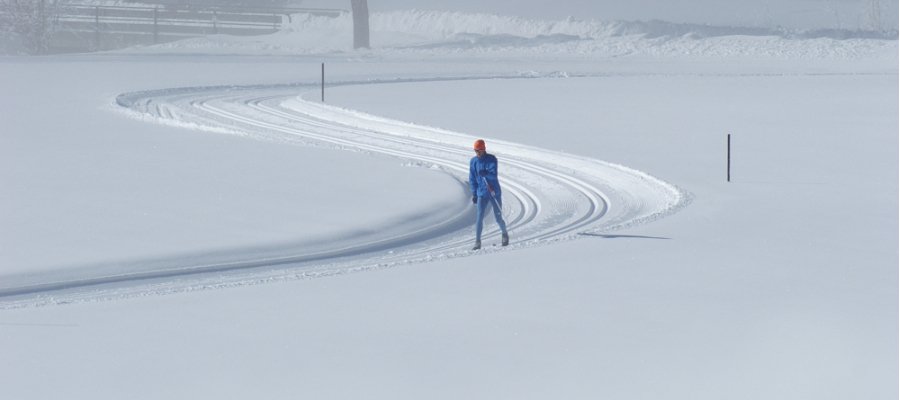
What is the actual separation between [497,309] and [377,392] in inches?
96.5

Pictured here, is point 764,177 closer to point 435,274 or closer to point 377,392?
point 435,274

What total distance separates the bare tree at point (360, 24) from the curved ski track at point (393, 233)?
2181 centimetres

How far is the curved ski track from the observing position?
13438 mm

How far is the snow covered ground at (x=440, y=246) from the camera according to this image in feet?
32.3

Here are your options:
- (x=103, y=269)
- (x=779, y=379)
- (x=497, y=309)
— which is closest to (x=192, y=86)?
(x=103, y=269)

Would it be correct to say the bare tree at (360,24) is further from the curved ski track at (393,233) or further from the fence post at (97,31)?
the curved ski track at (393,233)

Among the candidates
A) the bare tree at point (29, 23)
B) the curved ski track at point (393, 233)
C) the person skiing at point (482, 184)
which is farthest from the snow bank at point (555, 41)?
the person skiing at point (482, 184)

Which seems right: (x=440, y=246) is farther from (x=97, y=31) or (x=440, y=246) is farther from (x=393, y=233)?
(x=97, y=31)

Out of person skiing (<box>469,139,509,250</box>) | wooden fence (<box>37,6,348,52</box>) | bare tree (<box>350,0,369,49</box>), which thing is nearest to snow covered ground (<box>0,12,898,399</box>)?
person skiing (<box>469,139,509,250</box>)

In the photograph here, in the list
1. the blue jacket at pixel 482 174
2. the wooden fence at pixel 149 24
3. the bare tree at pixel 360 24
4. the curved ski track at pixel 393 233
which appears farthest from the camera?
the wooden fence at pixel 149 24

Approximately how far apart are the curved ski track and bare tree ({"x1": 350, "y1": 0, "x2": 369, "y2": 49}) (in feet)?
71.6

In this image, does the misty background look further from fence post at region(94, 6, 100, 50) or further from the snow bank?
fence post at region(94, 6, 100, 50)

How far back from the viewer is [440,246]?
15516 mm

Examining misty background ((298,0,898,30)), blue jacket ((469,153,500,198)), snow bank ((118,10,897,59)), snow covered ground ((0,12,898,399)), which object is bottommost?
snow covered ground ((0,12,898,399))
